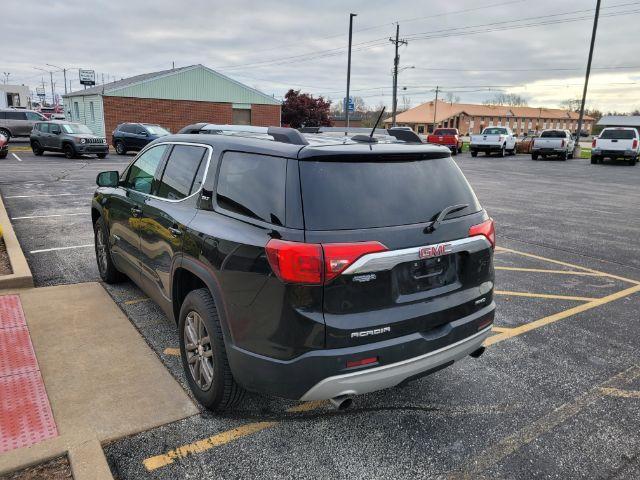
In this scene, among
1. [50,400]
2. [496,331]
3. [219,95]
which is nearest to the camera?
[50,400]

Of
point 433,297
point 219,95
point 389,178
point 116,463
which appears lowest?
point 116,463

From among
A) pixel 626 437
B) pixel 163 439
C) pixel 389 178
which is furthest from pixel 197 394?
→ pixel 626 437

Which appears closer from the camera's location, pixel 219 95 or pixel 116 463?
pixel 116 463

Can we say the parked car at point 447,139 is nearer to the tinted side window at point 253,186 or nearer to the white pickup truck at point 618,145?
the white pickup truck at point 618,145

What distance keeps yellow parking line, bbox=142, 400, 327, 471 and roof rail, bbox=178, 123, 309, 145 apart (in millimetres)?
1842

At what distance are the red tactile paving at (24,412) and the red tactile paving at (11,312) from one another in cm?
111

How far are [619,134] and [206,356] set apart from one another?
31088 millimetres

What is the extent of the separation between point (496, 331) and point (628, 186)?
645 inches

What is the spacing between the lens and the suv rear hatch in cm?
259

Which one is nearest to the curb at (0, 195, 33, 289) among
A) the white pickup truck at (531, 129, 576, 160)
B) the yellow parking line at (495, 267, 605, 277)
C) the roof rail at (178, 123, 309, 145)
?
the roof rail at (178, 123, 309, 145)

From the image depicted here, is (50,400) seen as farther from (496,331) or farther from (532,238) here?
(532,238)

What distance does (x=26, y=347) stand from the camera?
4.08 metres

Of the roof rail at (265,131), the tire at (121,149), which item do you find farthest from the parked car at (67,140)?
the roof rail at (265,131)

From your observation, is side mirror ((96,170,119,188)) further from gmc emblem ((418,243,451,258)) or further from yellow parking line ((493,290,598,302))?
yellow parking line ((493,290,598,302))
